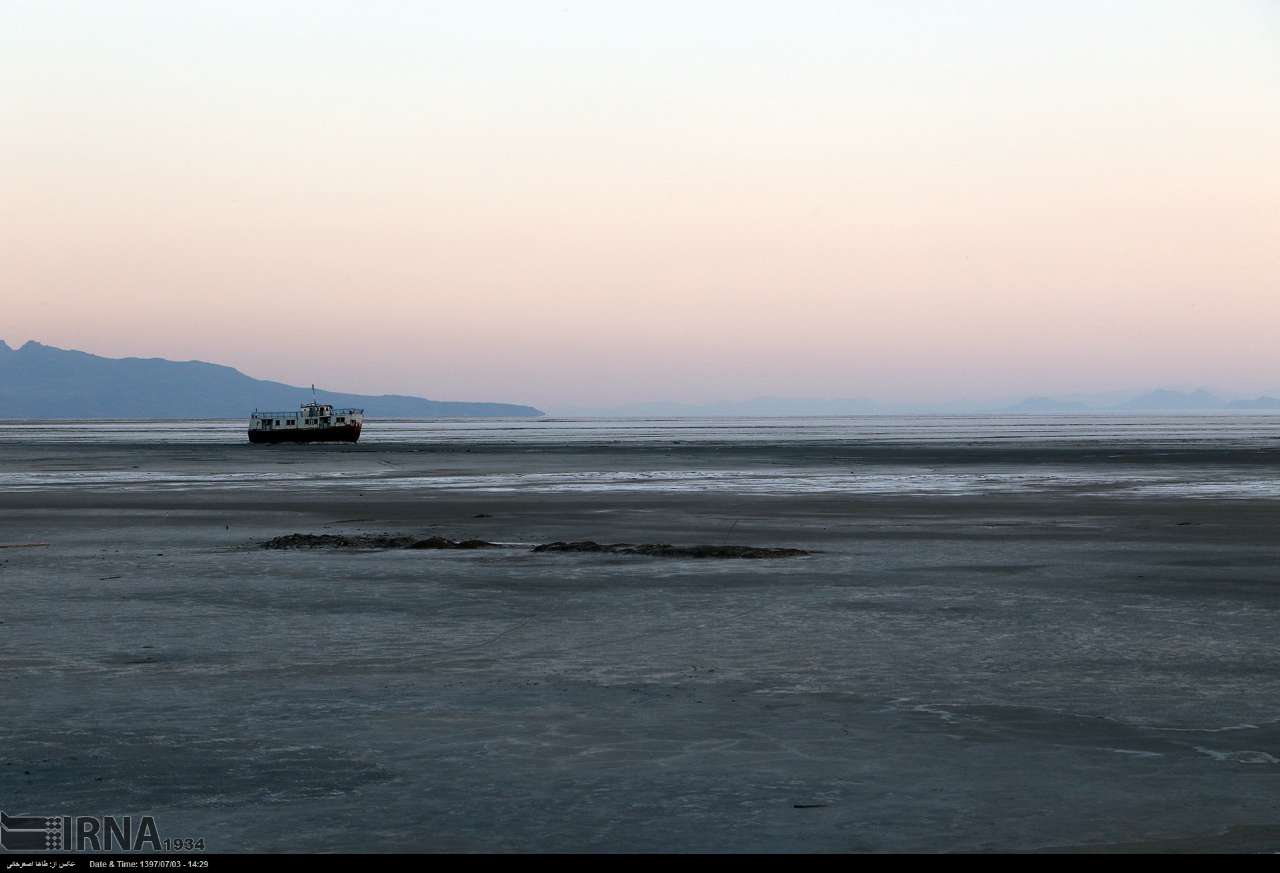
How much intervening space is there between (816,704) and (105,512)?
95.3ft

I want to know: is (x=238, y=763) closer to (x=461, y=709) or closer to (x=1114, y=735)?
(x=461, y=709)

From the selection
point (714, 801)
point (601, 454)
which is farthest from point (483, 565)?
point (601, 454)

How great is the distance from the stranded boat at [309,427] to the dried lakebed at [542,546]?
101528 mm

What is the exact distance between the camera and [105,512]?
1409 inches

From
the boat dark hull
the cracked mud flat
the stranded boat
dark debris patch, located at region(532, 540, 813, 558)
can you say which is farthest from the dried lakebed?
the stranded boat

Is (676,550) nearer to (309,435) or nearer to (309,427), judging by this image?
(309,435)

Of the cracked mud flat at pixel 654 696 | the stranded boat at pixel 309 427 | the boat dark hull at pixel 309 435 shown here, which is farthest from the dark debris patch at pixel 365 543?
the boat dark hull at pixel 309 435

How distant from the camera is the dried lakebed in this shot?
2323 centimetres

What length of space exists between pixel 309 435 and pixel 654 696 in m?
120

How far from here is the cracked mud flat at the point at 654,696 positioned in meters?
7.61

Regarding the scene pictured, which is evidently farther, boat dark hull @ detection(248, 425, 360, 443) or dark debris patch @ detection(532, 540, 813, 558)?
boat dark hull @ detection(248, 425, 360, 443)

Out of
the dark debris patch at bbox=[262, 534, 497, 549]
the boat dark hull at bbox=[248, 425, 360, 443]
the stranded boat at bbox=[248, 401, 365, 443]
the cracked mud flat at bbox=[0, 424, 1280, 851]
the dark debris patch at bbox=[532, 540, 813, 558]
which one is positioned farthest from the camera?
the stranded boat at bbox=[248, 401, 365, 443]

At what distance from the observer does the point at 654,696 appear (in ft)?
36.5

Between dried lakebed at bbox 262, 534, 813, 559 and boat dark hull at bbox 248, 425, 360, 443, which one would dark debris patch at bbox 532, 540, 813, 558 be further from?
boat dark hull at bbox 248, 425, 360, 443
